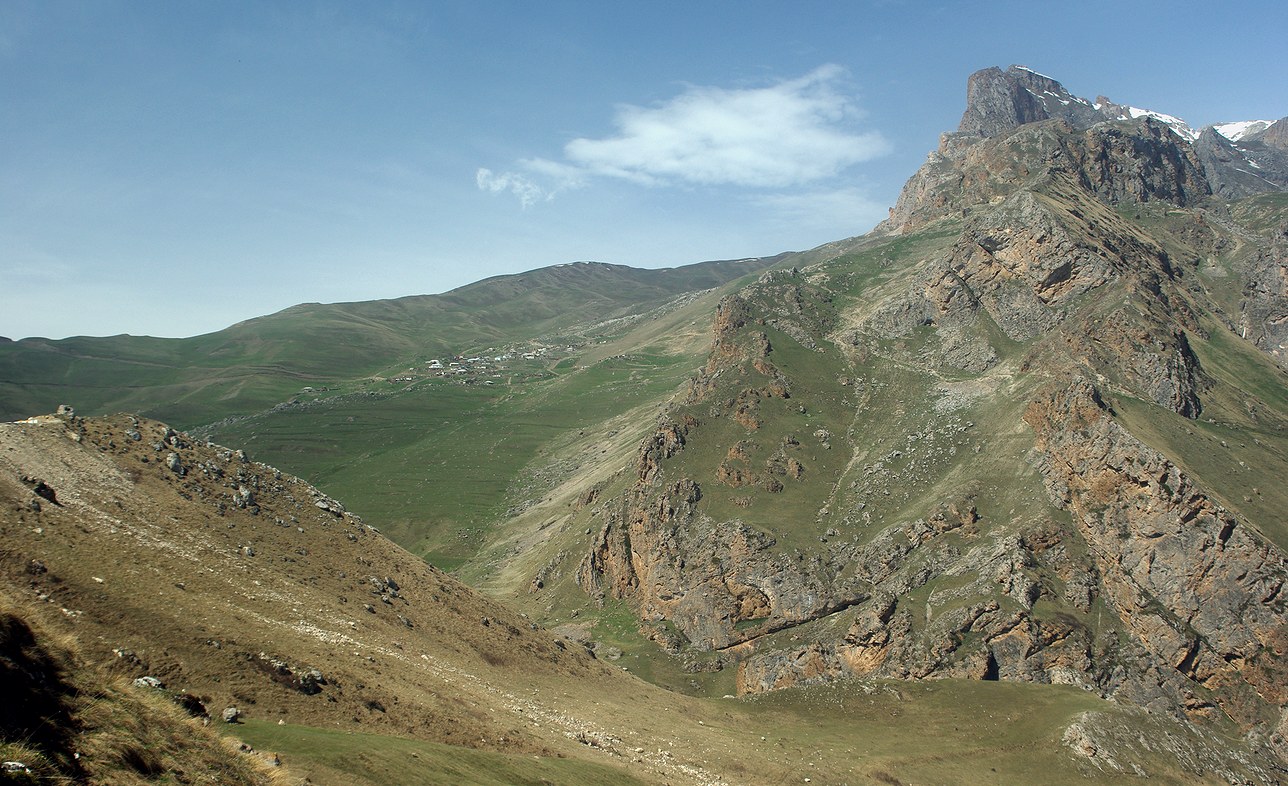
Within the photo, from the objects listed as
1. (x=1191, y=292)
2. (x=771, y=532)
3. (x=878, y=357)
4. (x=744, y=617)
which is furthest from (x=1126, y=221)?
(x=744, y=617)

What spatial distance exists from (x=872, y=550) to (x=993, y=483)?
19344mm

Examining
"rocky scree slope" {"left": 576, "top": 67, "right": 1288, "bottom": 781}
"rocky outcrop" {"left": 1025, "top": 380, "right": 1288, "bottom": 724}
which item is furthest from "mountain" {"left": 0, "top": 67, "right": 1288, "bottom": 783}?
"rocky scree slope" {"left": 576, "top": 67, "right": 1288, "bottom": 781}

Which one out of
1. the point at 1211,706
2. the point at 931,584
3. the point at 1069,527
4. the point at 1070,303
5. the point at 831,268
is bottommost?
the point at 1211,706

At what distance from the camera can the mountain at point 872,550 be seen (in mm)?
48719

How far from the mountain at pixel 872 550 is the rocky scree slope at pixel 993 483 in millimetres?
415

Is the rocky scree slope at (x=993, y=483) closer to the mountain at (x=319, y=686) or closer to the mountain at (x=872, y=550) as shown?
the mountain at (x=872, y=550)

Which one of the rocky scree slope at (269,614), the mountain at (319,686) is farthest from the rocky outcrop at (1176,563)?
the rocky scree slope at (269,614)

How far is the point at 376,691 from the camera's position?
38.9 m

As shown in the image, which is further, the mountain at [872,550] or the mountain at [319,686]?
the mountain at [872,550]

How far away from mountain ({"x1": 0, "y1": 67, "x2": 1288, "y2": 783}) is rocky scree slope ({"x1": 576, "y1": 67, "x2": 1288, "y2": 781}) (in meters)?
0.42

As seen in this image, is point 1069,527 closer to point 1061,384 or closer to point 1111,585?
point 1111,585

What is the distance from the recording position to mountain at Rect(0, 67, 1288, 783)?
48.7 metres

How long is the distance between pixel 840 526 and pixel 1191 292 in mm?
118129

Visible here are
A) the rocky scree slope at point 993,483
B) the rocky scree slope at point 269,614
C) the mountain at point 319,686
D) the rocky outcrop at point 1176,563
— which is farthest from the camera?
the rocky scree slope at point 993,483
